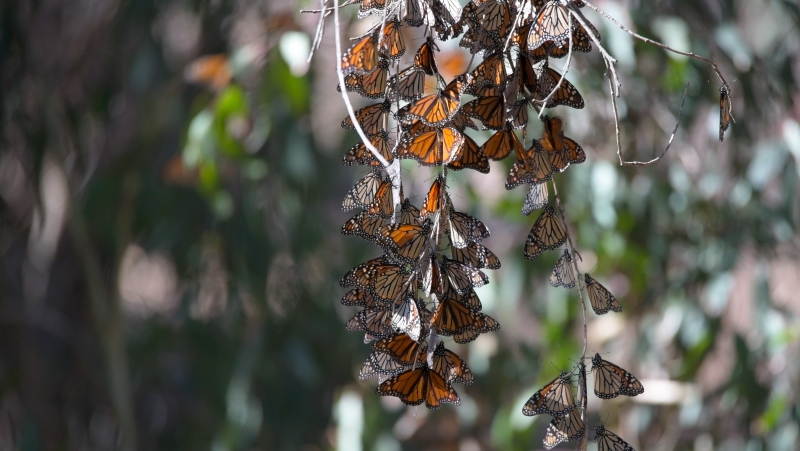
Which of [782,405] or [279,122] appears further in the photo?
[279,122]

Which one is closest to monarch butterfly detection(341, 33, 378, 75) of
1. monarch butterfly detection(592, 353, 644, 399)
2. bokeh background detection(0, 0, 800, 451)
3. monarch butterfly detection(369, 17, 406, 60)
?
monarch butterfly detection(369, 17, 406, 60)

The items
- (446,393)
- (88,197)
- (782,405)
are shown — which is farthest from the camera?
(88,197)

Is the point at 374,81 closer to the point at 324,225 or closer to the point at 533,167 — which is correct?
the point at 533,167

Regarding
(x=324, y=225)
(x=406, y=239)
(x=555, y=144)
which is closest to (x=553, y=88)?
(x=555, y=144)

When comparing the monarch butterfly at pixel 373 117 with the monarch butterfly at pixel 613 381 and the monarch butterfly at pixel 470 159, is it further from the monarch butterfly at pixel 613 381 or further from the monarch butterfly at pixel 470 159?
the monarch butterfly at pixel 613 381

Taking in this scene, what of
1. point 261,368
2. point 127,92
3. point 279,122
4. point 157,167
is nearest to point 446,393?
point 279,122

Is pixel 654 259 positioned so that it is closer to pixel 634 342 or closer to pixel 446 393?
pixel 634 342
